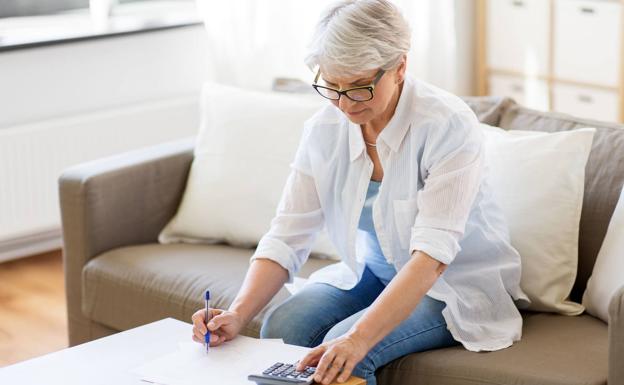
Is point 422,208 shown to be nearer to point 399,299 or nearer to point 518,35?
point 399,299

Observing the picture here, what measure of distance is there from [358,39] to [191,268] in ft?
2.96

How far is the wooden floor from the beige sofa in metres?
0.40

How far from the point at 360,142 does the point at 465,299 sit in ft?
1.22

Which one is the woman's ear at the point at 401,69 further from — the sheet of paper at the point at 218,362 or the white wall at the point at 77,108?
the white wall at the point at 77,108

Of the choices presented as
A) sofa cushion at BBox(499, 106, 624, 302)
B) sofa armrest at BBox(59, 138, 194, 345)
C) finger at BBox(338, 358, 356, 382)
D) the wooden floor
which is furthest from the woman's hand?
the wooden floor

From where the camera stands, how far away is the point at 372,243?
221 centimetres

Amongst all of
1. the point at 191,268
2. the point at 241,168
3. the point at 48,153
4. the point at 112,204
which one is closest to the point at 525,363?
the point at 191,268

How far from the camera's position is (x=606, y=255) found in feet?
7.19

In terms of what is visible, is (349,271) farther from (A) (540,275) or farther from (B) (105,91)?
(B) (105,91)

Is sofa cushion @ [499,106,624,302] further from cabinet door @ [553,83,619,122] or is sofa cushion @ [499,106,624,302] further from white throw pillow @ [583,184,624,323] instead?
cabinet door @ [553,83,619,122]

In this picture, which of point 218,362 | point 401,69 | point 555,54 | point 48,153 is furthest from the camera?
point 555,54

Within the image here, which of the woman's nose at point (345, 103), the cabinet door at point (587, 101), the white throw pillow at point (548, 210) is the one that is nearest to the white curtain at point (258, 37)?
the cabinet door at point (587, 101)

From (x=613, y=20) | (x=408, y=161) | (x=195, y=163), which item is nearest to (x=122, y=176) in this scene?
(x=195, y=163)

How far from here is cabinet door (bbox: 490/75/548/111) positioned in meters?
4.47
